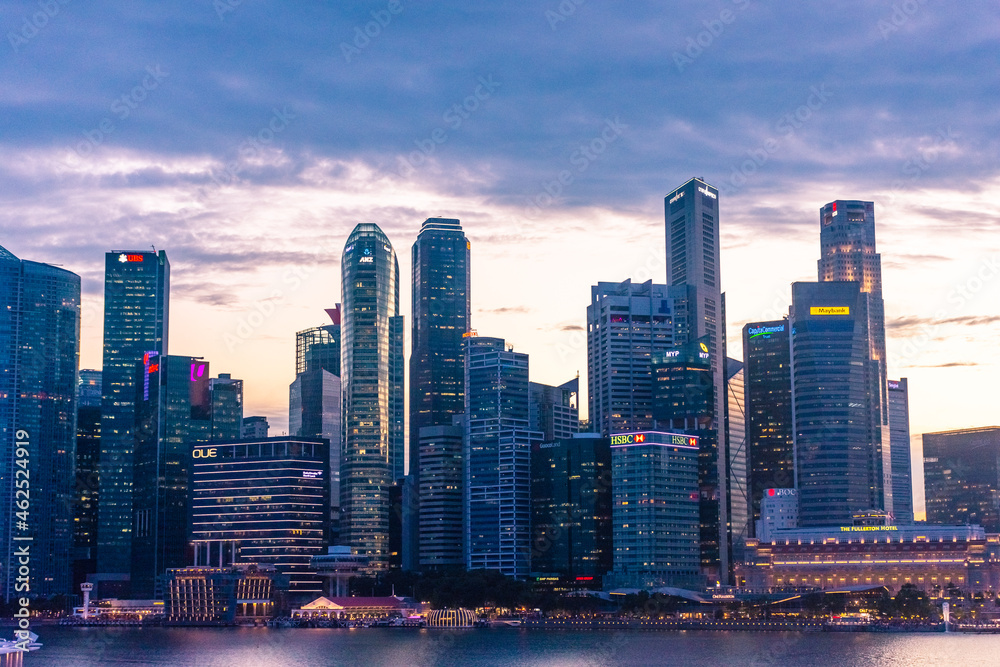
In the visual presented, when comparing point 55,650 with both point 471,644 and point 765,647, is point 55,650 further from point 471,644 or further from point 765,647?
point 765,647

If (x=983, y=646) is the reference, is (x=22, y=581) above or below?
above

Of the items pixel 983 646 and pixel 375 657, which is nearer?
pixel 375 657

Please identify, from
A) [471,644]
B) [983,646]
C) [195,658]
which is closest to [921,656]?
[983,646]

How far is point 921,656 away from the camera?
168 meters

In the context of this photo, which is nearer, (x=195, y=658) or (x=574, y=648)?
(x=195, y=658)

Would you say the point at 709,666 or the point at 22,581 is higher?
the point at 22,581

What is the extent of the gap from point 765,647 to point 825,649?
8623 mm

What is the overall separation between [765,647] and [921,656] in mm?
23838

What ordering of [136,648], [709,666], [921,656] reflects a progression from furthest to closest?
1. [136,648]
2. [921,656]
3. [709,666]

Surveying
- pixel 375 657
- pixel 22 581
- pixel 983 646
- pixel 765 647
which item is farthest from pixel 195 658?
pixel 983 646

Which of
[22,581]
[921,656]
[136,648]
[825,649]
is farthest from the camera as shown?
[136,648]

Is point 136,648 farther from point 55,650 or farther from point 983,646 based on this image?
point 983,646

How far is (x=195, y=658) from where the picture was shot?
6698 inches

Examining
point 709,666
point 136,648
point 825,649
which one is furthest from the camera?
point 136,648
